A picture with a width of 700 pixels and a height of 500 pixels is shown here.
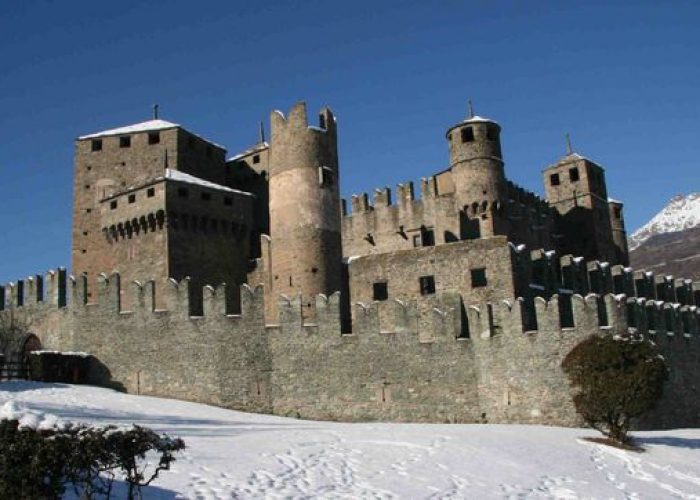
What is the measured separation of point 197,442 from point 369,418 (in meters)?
11.9

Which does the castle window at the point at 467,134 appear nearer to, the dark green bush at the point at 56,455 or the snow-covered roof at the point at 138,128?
the snow-covered roof at the point at 138,128

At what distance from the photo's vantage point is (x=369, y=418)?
94.5ft

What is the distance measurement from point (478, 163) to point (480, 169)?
362 millimetres

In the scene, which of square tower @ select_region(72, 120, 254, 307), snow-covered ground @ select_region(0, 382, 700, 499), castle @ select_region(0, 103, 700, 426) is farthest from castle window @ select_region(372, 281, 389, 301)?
snow-covered ground @ select_region(0, 382, 700, 499)

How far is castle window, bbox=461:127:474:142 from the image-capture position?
42.8 metres

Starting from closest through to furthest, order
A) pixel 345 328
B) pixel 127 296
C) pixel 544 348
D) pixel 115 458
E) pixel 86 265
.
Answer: pixel 115 458
pixel 544 348
pixel 345 328
pixel 127 296
pixel 86 265

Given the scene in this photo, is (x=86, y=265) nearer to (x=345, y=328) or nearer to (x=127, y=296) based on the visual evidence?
(x=127, y=296)

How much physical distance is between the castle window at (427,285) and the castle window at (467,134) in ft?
37.6

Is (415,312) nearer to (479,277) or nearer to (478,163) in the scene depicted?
(479,277)

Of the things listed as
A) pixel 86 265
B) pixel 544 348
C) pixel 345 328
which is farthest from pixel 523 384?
pixel 86 265

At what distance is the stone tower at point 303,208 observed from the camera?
114 ft

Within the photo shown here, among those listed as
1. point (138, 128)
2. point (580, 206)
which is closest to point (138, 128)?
point (138, 128)

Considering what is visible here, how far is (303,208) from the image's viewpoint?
35125 mm

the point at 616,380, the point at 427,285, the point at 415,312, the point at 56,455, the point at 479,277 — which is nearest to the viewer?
the point at 56,455
